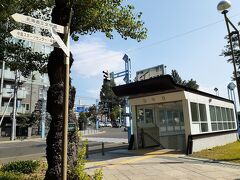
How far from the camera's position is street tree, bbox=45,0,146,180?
6242 millimetres

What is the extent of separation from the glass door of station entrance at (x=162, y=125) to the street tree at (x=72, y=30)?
320 inches

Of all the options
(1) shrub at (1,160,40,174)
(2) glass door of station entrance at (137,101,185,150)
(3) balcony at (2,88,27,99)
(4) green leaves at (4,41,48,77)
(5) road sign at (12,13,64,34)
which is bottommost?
(1) shrub at (1,160,40,174)

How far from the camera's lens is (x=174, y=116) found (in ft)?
58.5

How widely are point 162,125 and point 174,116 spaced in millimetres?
1741

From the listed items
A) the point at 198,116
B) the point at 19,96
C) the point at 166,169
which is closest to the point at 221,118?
the point at 198,116

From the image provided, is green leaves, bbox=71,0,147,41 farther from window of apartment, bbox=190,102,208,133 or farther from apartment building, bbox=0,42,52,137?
apartment building, bbox=0,42,52,137

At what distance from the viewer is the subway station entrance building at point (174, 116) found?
12.7 meters

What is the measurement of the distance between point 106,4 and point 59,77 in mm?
2814

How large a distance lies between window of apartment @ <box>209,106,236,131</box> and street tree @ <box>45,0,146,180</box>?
404 inches

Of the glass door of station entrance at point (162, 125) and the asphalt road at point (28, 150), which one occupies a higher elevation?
the glass door of station entrance at point (162, 125)

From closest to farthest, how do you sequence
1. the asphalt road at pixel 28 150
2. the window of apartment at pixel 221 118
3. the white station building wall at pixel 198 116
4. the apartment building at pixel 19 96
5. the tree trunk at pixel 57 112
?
the tree trunk at pixel 57 112 → the white station building wall at pixel 198 116 → the asphalt road at pixel 28 150 → the window of apartment at pixel 221 118 → the apartment building at pixel 19 96

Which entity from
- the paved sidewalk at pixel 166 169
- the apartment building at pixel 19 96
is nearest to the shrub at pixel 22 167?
the paved sidewalk at pixel 166 169

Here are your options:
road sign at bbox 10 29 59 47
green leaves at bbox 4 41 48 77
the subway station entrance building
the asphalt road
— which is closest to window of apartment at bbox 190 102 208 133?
the subway station entrance building

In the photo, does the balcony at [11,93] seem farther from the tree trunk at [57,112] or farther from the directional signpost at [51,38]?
the directional signpost at [51,38]
